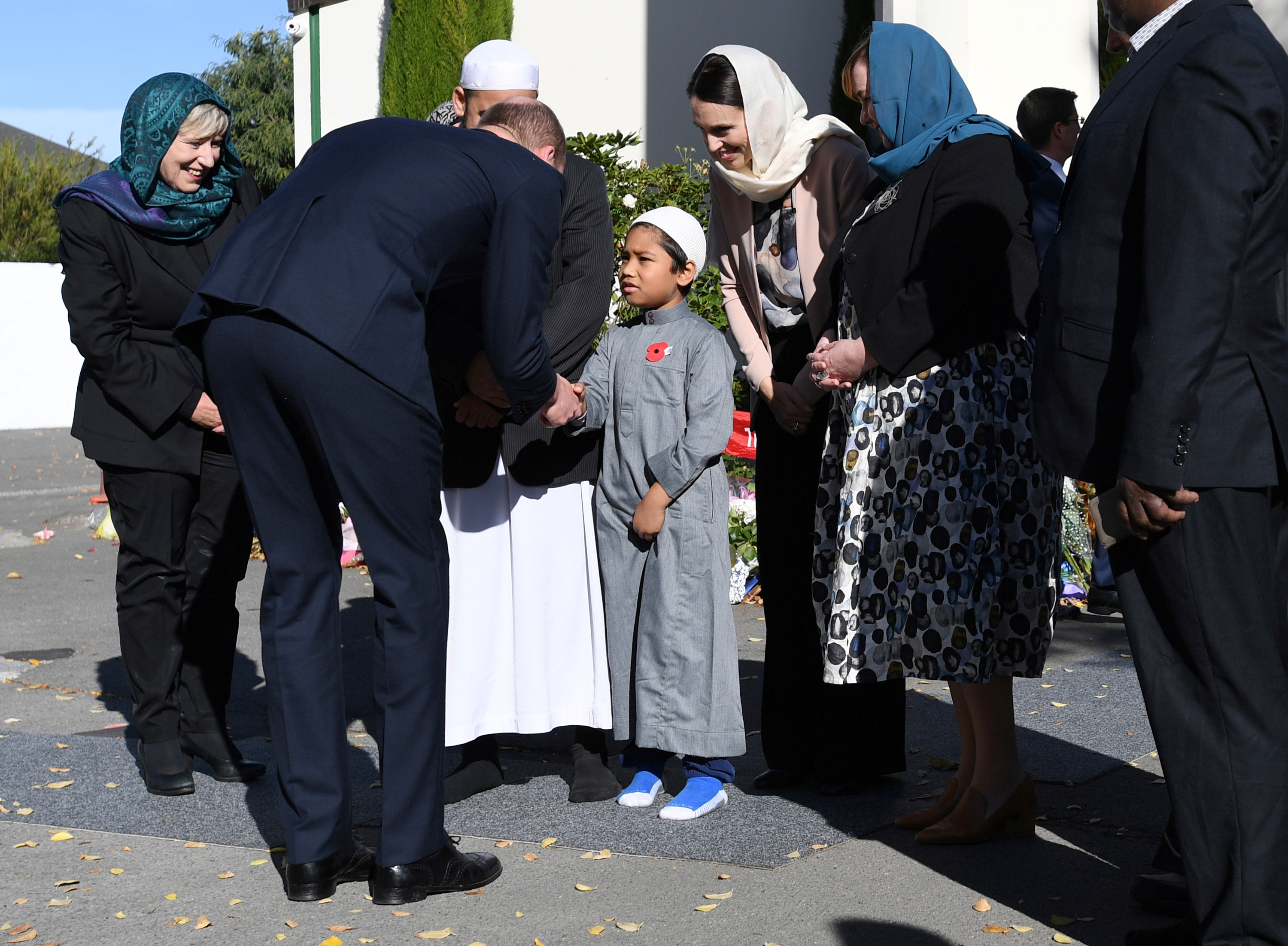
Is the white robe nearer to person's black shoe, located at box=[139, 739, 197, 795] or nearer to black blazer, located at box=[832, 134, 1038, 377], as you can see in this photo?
person's black shoe, located at box=[139, 739, 197, 795]

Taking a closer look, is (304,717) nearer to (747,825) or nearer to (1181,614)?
Result: (747,825)

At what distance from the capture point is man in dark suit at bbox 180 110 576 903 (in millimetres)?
3074

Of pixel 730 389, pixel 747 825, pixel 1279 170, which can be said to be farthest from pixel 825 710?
pixel 1279 170

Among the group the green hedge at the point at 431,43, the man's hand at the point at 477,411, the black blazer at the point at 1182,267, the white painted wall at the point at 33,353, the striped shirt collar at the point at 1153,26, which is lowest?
the white painted wall at the point at 33,353

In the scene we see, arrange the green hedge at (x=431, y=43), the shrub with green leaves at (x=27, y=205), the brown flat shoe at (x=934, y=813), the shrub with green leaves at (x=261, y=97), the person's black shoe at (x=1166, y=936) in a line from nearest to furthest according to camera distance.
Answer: the person's black shoe at (x=1166, y=936)
the brown flat shoe at (x=934, y=813)
the green hedge at (x=431, y=43)
the shrub with green leaves at (x=27, y=205)
the shrub with green leaves at (x=261, y=97)

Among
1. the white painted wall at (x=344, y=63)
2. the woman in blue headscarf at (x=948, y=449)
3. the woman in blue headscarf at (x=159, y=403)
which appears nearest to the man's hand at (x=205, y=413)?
the woman in blue headscarf at (x=159, y=403)

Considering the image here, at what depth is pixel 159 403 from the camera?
4.23m

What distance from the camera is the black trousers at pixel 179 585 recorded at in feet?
14.2

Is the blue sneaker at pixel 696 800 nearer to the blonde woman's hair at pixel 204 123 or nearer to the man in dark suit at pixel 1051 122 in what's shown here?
the blonde woman's hair at pixel 204 123

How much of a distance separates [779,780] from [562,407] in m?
1.36

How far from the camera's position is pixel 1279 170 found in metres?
2.43

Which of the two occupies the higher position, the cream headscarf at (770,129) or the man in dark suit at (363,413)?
the cream headscarf at (770,129)

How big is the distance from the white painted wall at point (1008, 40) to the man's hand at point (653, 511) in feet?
16.0

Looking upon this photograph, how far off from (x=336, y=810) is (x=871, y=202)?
217 cm
